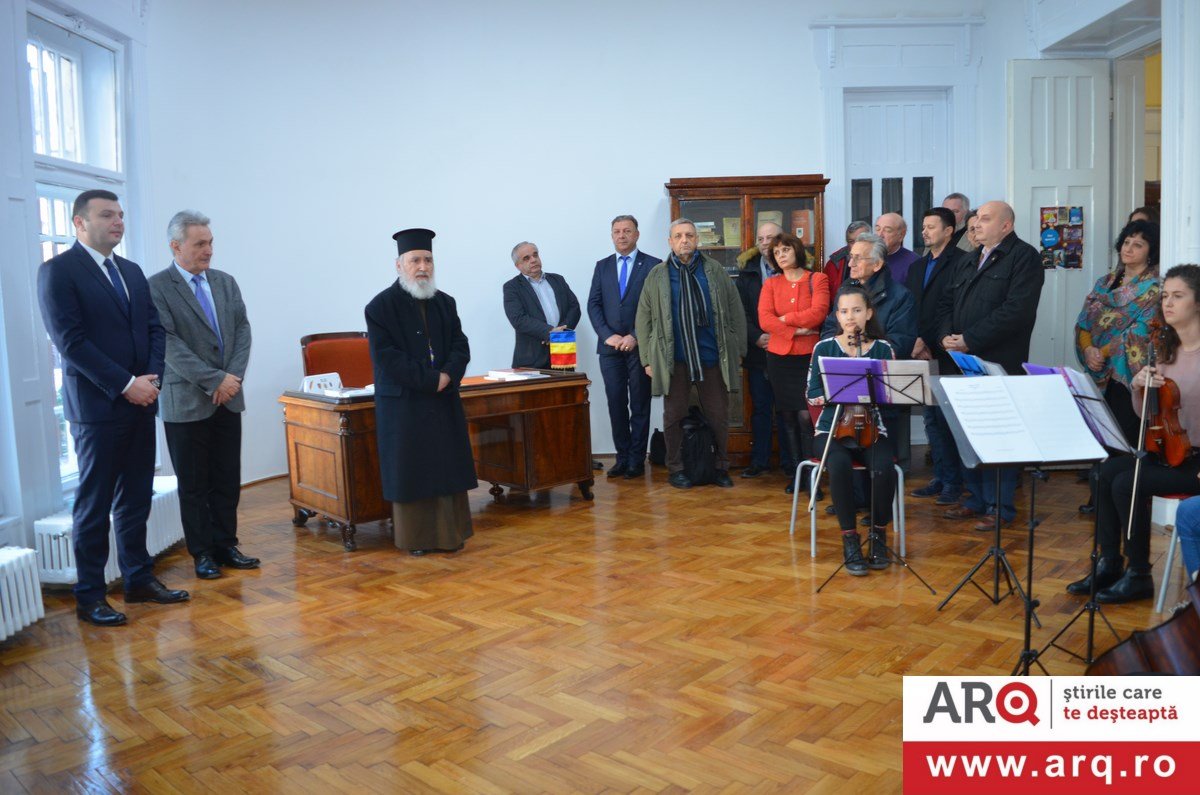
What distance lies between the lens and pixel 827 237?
7.64 m

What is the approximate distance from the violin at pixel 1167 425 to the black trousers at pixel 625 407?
351cm

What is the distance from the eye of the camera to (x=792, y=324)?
19.5 ft

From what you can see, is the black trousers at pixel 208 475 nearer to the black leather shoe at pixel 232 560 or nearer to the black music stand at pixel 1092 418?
the black leather shoe at pixel 232 560

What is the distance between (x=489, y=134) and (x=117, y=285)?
3925 mm

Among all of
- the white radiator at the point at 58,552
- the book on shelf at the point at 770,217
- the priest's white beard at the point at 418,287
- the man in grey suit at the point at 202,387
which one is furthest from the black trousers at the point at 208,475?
the book on shelf at the point at 770,217

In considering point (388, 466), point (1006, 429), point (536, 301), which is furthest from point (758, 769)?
point (536, 301)

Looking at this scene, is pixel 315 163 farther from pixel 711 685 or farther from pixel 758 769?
pixel 758 769

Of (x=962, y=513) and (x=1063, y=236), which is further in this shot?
(x=1063, y=236)

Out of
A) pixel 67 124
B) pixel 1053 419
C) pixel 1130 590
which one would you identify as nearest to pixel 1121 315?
pixel 1130 590

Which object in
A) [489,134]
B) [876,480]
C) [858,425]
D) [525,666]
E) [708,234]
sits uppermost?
[489,134]

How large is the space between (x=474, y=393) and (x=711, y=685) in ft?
8.85

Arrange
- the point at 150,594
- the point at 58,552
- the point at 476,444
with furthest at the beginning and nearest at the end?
the point at 476,444, the point at 58,552, the point at 150,594

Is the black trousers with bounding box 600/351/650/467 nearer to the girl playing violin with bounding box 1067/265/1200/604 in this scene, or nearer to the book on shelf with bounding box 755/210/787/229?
the book on shelf with bounding box 755/210/787/229

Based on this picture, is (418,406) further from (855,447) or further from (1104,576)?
(1104,576)
